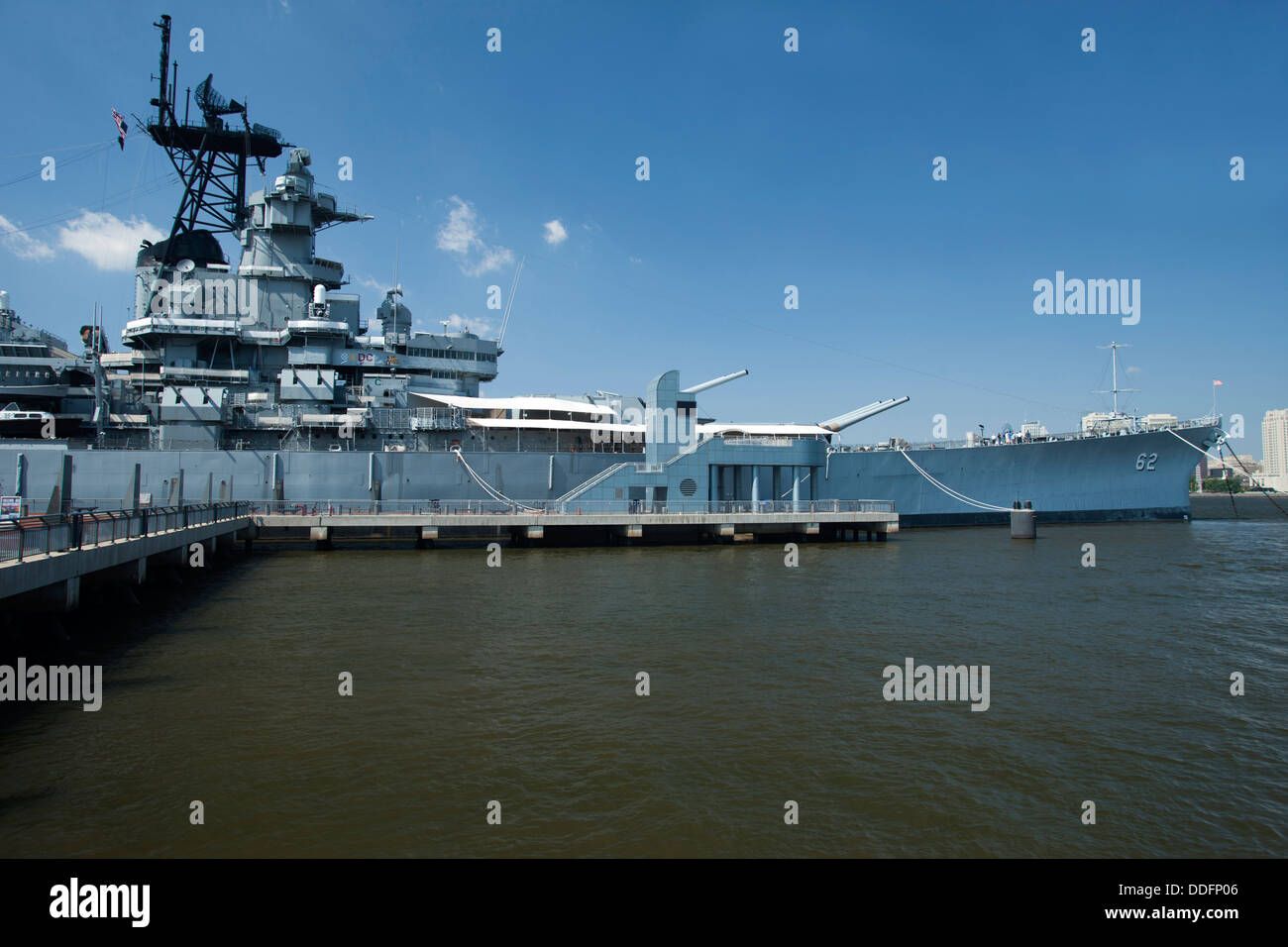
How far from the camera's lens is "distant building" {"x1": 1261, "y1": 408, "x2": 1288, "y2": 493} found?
500 ft

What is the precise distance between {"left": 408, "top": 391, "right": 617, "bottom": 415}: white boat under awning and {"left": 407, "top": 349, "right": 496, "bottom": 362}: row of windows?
277 centimetres

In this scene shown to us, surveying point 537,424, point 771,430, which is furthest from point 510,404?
point 771,430

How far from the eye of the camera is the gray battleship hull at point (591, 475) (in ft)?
122

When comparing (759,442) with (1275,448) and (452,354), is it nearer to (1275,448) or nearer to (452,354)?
(452,354)

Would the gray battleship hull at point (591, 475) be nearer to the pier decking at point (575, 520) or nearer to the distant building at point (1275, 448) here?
the pier decking at point (575, 520)

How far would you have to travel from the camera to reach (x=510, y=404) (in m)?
43.5

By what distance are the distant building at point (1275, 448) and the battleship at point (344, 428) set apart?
14418cm

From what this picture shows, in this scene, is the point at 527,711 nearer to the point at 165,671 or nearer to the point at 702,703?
the point at 702,703

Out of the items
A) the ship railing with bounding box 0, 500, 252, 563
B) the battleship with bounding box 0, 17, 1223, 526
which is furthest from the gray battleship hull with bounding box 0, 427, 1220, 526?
the ship railing with bounding box 0, 500, 252, 563

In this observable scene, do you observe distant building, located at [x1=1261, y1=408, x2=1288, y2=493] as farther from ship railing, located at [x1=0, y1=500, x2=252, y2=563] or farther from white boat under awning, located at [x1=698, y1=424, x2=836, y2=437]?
ship railing, located at [x1=0, y1=500, x2=252, y2=563]

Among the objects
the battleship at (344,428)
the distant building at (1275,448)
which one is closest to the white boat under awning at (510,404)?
the battleship at (344,428)
